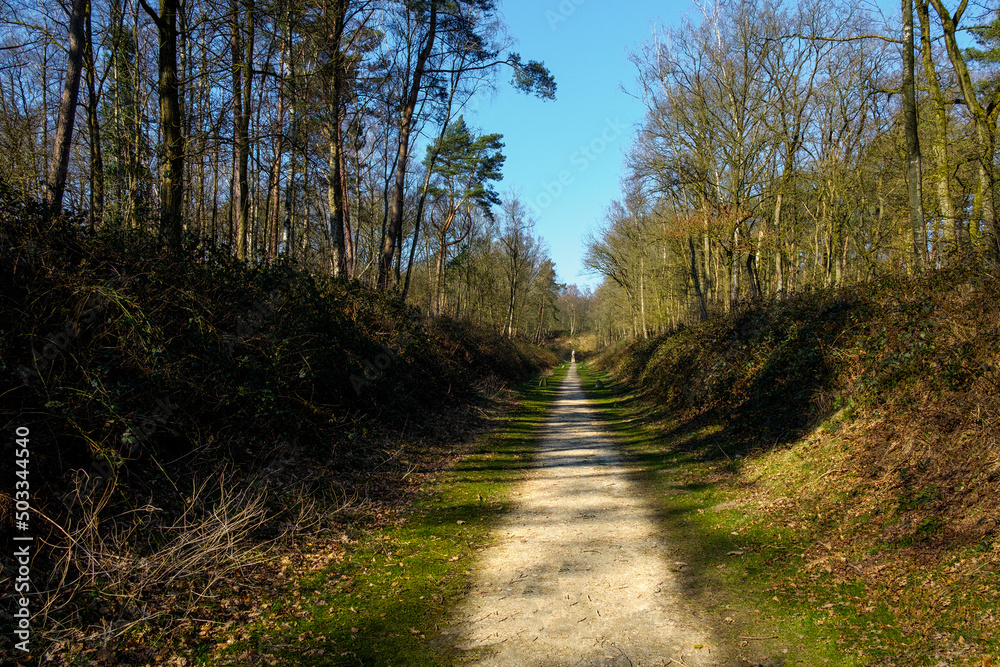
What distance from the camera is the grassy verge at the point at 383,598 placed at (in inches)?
151

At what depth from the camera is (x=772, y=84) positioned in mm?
18328

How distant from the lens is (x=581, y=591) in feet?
15.5

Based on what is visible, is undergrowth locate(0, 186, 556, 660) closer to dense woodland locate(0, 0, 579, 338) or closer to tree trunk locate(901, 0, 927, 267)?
dense woodland locate(0, 0, 579, 338)

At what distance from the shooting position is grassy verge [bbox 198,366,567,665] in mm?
3834

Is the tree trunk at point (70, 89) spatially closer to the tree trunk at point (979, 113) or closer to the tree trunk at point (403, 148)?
the tree trunk at point (403, 148)

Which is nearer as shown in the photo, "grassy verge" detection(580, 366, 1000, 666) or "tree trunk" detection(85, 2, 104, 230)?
"grassy verge" detection(580, 366, 1000, 666)

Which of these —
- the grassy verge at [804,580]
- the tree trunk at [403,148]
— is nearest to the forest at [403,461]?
the grassy verge at [804,580]

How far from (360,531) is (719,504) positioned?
4611 mm

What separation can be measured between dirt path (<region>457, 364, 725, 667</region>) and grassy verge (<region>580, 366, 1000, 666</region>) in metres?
0.29

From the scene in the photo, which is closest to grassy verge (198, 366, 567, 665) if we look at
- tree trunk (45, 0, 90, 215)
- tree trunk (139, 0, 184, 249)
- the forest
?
the forest

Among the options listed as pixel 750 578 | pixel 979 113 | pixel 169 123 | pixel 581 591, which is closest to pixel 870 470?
pixel 750 578

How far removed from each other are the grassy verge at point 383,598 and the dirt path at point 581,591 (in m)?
0.25

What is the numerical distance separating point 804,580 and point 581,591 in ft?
6.55

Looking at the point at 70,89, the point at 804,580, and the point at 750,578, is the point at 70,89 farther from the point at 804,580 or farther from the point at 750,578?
the point at 804,580
